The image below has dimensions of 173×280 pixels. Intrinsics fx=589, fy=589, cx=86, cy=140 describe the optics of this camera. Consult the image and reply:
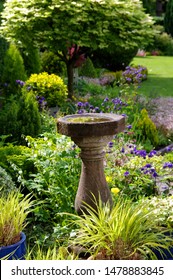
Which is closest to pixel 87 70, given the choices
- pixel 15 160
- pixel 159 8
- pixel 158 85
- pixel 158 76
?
pixel 158 85

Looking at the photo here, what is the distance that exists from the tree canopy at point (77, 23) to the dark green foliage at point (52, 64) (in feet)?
10.5

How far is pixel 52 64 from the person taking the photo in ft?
50.0

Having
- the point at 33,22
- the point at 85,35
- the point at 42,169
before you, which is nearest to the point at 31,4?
the point at 33,22


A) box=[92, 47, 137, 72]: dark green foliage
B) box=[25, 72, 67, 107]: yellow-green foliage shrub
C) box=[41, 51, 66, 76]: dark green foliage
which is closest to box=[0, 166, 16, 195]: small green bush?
box=[25, 72, 67, 107]: yellow-green foliage shrub

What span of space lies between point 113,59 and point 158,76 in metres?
1.76

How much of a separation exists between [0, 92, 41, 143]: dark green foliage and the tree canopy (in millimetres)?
2923

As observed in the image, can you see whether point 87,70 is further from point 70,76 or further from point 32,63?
point 70,76

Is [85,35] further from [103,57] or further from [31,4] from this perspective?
[103,57]

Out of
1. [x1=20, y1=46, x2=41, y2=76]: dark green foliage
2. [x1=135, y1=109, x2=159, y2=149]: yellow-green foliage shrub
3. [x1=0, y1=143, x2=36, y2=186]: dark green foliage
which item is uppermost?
[x1=20, y1=46, x2=41, y2=76]: dark green foliage

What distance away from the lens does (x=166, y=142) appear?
32.7 ft

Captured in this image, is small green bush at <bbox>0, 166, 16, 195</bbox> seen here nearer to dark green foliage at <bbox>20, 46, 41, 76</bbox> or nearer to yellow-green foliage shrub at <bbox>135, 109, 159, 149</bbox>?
yellow-green foliage shrub at <bbox>135, 109, 159, 149</bbox>

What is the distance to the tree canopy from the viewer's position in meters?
11.0

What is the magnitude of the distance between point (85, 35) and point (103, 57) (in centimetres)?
1006

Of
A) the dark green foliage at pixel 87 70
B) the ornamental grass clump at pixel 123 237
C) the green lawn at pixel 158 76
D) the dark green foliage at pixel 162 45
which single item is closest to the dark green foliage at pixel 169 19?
the dark green foliage at pixel 162 45
